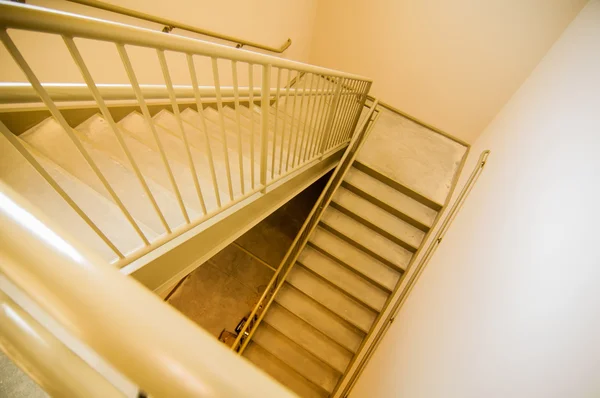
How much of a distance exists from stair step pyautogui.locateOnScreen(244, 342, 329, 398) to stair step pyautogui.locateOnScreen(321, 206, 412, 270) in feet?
5.15

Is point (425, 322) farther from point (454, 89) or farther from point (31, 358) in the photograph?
point (454, 89)

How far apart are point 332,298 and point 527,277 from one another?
2.09 metres

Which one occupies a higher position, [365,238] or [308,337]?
Answer: [365,238]

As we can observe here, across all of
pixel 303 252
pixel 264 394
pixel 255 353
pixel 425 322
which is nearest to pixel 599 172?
pixel 425 322

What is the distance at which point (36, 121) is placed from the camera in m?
1.51

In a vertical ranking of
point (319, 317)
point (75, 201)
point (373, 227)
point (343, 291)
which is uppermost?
point (373, 227)

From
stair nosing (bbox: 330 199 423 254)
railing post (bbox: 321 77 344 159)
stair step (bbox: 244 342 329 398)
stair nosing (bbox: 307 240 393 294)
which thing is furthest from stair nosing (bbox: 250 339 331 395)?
railing post (bbox: 321 77 344 159)

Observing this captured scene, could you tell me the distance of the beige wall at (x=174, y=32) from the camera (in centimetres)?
154

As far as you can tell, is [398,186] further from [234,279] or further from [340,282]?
[234,279]

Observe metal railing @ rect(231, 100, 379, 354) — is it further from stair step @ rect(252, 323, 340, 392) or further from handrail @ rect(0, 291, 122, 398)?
handrail @ rect(0, 291, 122, 398)

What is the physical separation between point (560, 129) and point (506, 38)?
2673mm

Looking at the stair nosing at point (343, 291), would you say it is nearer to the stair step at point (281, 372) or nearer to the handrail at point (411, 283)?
the handrail at point (411, 283)

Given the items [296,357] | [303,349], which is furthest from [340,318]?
[296,357]

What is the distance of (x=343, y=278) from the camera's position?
2.99 meters
